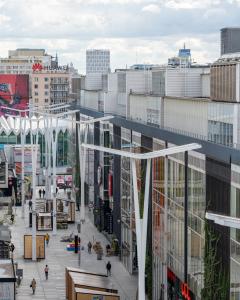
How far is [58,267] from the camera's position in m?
71.6

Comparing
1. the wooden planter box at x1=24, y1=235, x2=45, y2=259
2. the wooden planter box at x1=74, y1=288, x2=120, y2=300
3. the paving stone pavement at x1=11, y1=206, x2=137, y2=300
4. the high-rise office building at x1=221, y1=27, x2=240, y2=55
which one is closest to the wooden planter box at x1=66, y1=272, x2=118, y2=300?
the wooden planter box at x1=74, y1=288, x2=120, y2=300

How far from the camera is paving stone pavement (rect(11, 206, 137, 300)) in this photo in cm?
6191

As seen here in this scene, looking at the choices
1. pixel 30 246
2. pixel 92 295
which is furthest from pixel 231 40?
pixel 30 246

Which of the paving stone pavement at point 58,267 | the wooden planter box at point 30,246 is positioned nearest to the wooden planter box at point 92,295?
the paving stone pavement at point 58,267

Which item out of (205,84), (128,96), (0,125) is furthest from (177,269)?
(0,125)

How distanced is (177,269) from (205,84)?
808 inches

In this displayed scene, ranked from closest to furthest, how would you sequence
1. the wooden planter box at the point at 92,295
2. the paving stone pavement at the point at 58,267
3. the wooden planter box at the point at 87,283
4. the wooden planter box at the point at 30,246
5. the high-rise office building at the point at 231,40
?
1. the wooden planter box at the point at 92,295
2. the wooden planter box at the point at 87,283
3. the paving stone pavement at the point at 58,267
4. the high-rise office building at the point at 231,40
5. the wooden planter box at the point at 30,246

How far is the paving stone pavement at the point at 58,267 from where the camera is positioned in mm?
61906

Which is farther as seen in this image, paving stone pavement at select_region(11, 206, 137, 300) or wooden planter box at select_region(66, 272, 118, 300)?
paving stone pavement at select_region(11, 206, 137, 300)

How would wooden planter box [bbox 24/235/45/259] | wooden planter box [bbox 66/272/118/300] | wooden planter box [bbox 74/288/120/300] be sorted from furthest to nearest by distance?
wooden planter box [bbox 24/235/45/259] < wooden planter box [bbox 66/272/118/300] < wooden planter box [bbox 74/288/120/300]

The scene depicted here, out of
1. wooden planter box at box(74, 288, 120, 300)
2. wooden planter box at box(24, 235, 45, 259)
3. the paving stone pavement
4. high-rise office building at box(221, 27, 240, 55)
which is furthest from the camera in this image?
wooden planter box at box(24, 235, 45, 259)

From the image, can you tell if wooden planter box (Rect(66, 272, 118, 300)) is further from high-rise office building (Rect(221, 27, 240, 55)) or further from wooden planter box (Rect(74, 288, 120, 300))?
high-rise office building (Rect(221, 27, 240, 55))

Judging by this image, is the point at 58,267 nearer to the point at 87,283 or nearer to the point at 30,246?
the point at 30,246

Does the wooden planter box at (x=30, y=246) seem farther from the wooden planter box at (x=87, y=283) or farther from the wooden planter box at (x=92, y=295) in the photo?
the wooden planter box at (x=92, y=295)
